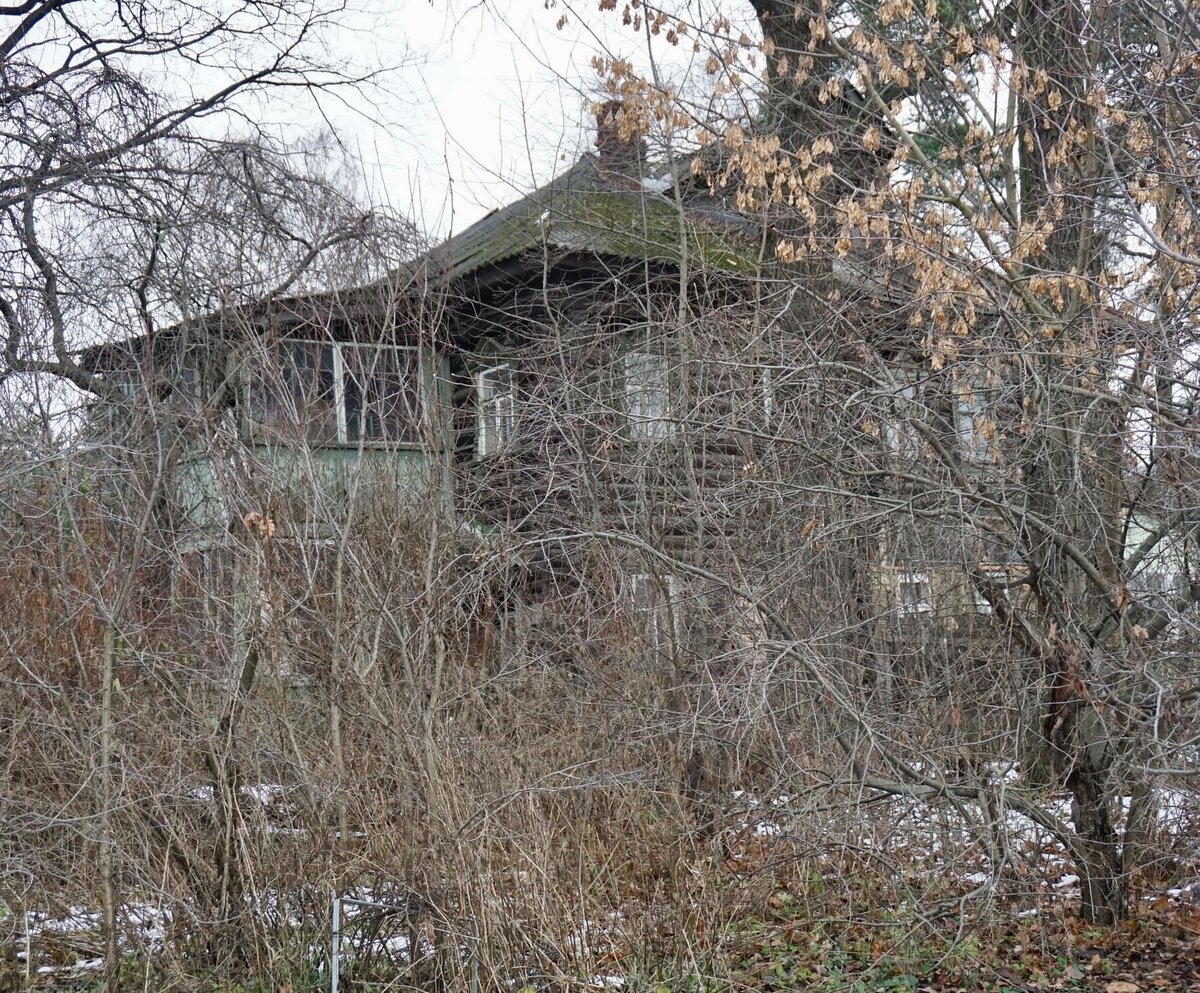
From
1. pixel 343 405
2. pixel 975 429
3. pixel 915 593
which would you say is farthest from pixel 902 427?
pixel 343 405

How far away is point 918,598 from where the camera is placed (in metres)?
8.95

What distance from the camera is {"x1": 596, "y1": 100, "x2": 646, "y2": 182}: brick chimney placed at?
990cm

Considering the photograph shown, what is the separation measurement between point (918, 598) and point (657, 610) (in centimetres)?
178

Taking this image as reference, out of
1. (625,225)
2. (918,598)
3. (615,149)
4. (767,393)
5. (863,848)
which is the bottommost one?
(863,848)

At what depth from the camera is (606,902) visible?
6551 mm

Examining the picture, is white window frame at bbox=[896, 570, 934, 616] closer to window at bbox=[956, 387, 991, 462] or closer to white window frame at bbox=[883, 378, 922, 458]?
white window frame at bbox=[883, 378, 922, 458]

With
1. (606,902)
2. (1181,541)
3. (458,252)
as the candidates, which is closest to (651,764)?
(606,902)

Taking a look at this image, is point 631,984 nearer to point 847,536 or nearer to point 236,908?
point 236,908

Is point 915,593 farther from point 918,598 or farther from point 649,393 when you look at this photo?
point 649,393

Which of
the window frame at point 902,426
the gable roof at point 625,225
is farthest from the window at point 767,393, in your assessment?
the gable roof at point 625,225

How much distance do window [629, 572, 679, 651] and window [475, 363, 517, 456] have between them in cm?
137

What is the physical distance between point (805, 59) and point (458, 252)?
8.16 meters

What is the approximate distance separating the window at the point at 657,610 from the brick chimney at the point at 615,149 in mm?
3301

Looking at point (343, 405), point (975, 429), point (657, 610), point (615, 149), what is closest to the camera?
point (975, 429)
